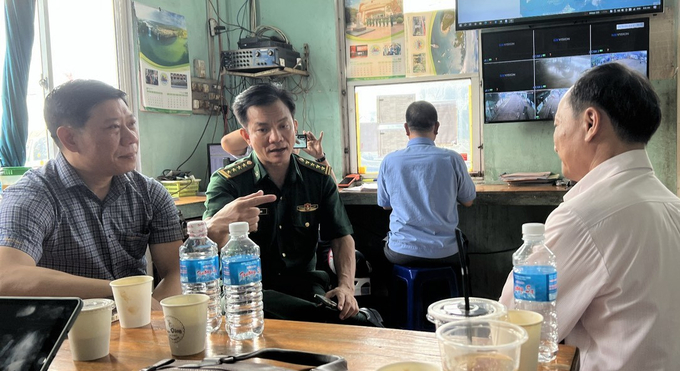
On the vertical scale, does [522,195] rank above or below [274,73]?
below

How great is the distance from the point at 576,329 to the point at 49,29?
11.4 ft

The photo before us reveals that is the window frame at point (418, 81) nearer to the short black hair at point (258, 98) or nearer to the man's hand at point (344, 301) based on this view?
the short black hair at point (258, 98)

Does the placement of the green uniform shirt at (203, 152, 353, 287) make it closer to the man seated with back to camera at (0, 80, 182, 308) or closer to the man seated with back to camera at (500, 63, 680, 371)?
the man seated with back to camera at (0, 80, 182, 308)

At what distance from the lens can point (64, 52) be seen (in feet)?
11.6

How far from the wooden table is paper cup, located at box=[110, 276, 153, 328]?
0.03 metres

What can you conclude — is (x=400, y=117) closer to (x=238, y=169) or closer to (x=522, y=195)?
(x=522, y=195)

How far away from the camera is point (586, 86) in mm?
1301

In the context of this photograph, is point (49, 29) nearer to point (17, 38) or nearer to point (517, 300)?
point (17, 38)

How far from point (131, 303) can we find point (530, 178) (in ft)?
9.48

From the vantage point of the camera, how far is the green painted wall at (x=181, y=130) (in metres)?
4.00

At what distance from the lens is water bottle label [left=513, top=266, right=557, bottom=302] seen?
1.00 meters

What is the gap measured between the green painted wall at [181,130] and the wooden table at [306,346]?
2.93 m

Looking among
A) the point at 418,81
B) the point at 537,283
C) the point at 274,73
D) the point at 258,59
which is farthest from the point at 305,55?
the point at 537,283

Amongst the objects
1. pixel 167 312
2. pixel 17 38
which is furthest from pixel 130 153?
pixel 17 38
